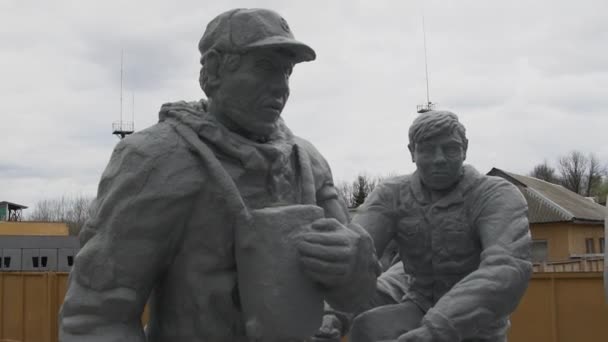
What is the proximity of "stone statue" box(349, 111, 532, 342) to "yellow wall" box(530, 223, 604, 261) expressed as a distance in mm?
27840

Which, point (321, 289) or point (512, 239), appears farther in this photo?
point (512, 239)

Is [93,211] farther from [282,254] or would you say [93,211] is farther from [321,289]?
[321,289]

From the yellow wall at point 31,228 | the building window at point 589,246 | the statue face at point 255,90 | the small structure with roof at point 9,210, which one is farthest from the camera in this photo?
the small structure with roof at point 9,210

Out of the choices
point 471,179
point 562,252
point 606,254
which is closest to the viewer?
point 471,179

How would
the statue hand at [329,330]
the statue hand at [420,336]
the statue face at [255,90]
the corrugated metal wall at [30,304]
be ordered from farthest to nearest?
the corrugated metal wall at [30,304]
the statue hand at [420,336]
the statue hand at [329,330]
the statue face at [255,90]

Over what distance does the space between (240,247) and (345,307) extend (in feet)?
1.48

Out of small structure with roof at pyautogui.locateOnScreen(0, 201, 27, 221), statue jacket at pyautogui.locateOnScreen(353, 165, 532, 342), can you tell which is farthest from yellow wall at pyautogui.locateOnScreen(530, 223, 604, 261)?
small structure with roof at pyautogui.locateOnScreen(0, 201, 27, 221)

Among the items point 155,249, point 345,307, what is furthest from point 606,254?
point 155,249

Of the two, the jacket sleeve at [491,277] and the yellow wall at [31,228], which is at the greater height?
the yellow wall at [31,228]

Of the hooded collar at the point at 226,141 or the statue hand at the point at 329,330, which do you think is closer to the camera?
the hooded collar at the point at 226,141

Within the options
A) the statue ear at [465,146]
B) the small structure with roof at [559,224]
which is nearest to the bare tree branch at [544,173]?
the small structure with roof at [559,224]

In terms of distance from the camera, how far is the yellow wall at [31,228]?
30.6m

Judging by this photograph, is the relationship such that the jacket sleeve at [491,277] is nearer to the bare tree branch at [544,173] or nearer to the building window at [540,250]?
the building window at [540,250]

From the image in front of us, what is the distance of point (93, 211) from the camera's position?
2371 millimetres
